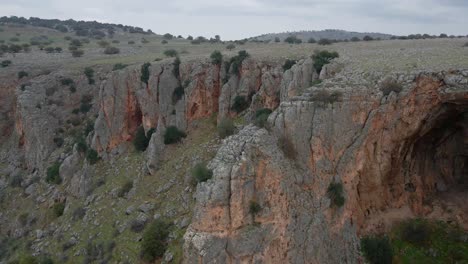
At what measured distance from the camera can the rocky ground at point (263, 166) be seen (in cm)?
2100

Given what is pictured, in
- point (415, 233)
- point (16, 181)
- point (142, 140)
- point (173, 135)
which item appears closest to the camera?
point (415, 233)

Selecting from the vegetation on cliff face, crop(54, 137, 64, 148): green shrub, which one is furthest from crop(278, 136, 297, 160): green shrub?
crop(54, 137, 64, 148): green shrub

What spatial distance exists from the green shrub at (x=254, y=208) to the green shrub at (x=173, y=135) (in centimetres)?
1300

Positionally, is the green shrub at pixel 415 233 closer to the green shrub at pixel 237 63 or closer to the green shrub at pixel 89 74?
the green shrub at pixel 237 63

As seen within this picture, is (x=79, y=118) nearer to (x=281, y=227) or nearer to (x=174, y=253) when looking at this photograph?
(x=174, y=253)

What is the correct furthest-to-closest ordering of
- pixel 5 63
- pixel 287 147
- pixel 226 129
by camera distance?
pixel 5 63 < pixel 226 129 < pixel 287 147

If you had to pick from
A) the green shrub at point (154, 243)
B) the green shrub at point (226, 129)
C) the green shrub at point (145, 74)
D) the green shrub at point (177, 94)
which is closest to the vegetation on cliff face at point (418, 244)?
the green shrub at point (154, 243)

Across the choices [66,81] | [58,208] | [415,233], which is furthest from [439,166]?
[66,81]

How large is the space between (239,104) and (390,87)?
38.7 feet

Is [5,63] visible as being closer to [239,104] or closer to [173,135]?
[173,135]

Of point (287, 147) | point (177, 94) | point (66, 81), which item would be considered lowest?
point (66, 81)

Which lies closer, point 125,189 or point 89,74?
point 125,189

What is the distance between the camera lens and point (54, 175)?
37.2 meters

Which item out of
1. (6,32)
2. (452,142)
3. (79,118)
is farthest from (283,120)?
(6,32)
